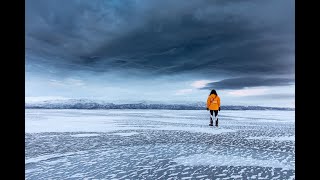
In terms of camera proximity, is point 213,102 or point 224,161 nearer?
point 224,161

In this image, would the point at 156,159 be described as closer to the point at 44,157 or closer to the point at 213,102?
the point at 44,157

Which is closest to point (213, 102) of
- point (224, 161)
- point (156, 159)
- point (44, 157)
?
point (224, 161)

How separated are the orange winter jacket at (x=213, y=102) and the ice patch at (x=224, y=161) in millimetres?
7658

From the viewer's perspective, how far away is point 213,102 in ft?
45.3

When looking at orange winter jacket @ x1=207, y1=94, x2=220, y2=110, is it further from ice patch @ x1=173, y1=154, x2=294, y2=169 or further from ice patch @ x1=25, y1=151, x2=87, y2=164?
ice patch @ x1=25, y1=151, x2=87, y2=164

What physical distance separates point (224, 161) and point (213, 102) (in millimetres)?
8295

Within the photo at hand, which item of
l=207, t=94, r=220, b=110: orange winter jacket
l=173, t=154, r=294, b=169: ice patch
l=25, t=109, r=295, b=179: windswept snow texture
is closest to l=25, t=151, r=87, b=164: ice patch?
l=25, t=109, r=295, b=179: windswept snow texture

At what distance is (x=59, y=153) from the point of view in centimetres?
652

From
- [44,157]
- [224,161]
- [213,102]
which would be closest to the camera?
[224,161]

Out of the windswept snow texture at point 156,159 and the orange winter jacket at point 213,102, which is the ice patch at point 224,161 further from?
the orange winter jacket at point 213,102

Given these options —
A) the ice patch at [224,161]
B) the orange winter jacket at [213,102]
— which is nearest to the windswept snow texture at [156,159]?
the ice patch at [224,161]
